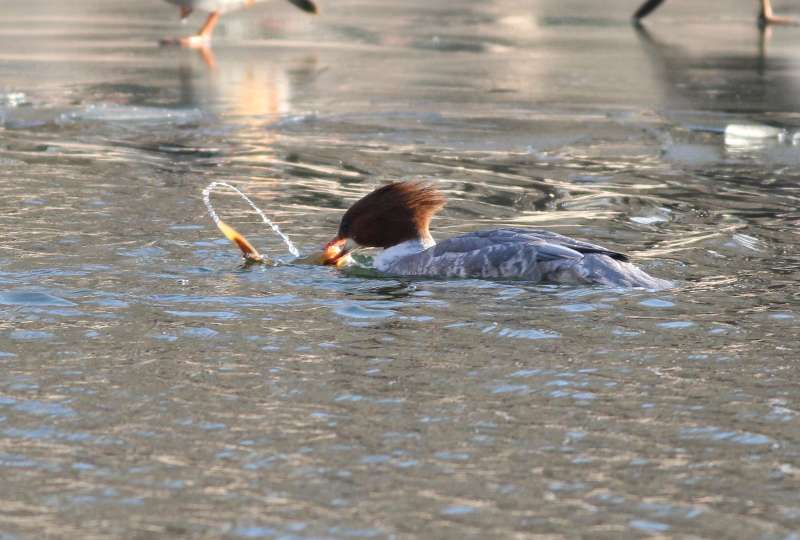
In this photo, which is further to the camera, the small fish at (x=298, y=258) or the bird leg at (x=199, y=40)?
the bird leg at (x=199, y=40)

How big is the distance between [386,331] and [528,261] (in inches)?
54.3

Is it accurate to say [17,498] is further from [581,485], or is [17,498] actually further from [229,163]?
[229,163]

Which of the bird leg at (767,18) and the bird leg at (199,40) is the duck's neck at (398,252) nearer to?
the bird leg at (199,40)

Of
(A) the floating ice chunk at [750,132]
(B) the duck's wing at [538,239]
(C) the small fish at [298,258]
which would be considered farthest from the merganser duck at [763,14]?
(C) the small fish at [298,258]

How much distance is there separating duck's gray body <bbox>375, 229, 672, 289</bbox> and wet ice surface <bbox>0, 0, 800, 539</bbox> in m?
0.15

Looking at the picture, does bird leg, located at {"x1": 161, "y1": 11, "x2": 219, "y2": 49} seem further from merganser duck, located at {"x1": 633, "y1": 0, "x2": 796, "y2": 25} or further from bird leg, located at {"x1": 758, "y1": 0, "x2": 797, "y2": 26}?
bird leg, located at {"x1": 758, "y1": 0, "x2": 797, "y2": 26}

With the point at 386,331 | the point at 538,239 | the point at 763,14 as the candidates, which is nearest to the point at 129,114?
the point at 538,239

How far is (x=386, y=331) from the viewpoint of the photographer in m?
6.96

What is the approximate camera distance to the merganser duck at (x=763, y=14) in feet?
74.0

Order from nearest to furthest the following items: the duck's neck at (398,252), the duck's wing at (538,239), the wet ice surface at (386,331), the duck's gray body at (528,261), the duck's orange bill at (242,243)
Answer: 1. the wet ice surface at (386,331)
2. the duck's gray body at (528,261)
3. the duck's wing at (538,239)
4. the duck's orange bill at (242,243)
5. the duck's neck at (398,252)

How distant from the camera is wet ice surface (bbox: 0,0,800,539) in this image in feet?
16.1

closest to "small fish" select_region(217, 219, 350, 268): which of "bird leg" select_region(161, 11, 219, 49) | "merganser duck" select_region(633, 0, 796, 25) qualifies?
"bird leg" select_region(161, 11, 219, 49)

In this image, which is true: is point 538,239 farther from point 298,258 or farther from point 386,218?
point 298,258

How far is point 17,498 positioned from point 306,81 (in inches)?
471
